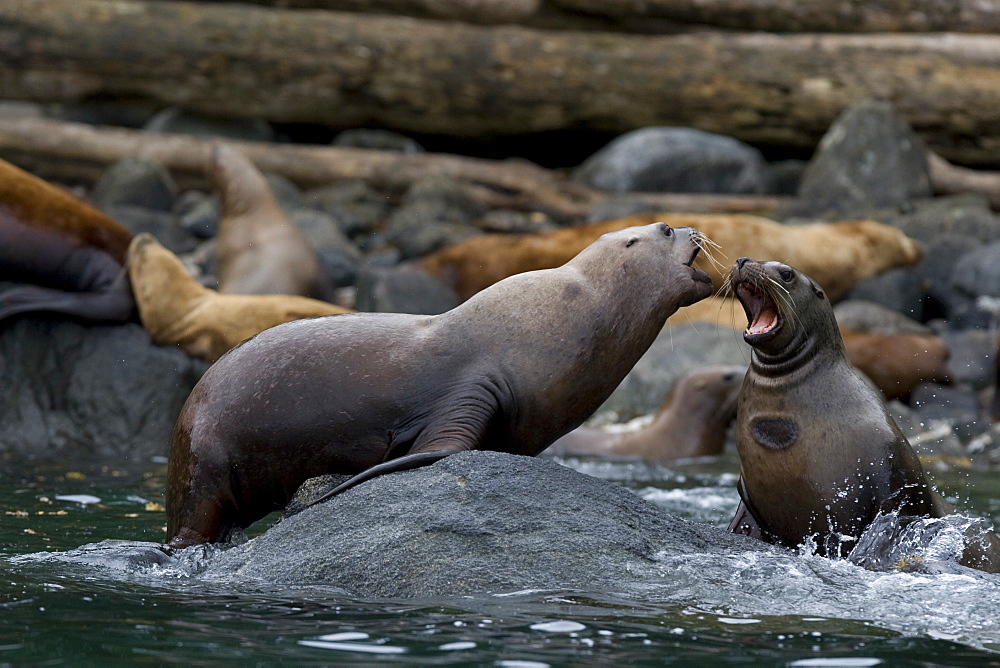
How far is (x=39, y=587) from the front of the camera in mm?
3939

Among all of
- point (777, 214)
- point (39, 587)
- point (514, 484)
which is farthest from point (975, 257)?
point (39, 587)

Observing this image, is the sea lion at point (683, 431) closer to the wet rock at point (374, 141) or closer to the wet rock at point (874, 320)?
the wet rock at point (874, 320)

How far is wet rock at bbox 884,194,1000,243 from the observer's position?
14.1m

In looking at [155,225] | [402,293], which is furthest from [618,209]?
[155,225]

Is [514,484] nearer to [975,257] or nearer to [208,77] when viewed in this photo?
[975,257]

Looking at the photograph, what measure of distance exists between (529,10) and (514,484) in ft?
40.3

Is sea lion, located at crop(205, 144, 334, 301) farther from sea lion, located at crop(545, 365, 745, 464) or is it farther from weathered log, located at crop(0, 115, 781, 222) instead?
sea lion, located at crop(545, 365, 745, 464)

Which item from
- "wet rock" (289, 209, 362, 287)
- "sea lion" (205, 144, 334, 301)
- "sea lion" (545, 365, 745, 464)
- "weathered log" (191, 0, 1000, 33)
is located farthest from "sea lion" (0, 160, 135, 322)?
"weathered log" (191, 0, 1000, 33)

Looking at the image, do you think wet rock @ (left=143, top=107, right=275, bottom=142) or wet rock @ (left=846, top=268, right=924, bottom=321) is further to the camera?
wet rock @ (left=143, top=107, right=275, bottom=142)

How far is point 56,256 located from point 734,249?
6.64m

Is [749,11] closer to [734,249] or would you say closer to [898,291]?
[734,249]

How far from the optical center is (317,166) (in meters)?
15.9

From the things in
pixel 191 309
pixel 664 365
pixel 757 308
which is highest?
pixel 757 308

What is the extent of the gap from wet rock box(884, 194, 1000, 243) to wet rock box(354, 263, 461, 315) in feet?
18.6
